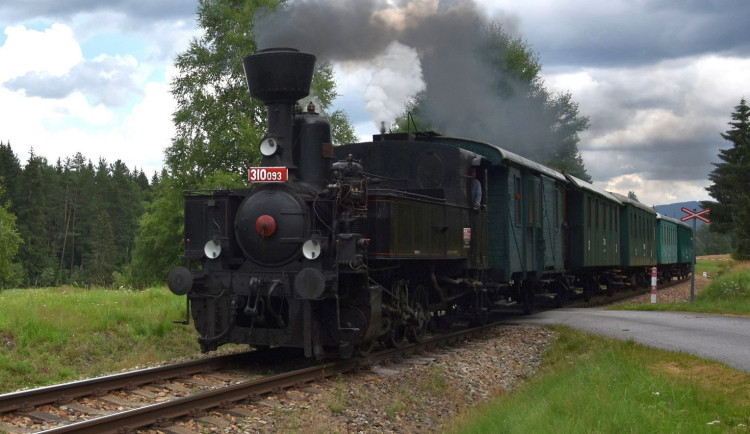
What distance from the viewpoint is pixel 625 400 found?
6.82 metres

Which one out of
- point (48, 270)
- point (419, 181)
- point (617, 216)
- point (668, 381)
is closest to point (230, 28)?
point (617, 216)

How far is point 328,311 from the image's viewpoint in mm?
9078

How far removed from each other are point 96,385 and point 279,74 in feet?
13.9

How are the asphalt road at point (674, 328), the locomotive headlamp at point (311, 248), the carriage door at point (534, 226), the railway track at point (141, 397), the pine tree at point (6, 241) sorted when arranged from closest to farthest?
1. the railway track at point (141, 397)
2. the locomotive headlamp at point (311, 248)
3. the asphalt road at point (674, 328)
4. the carriage door at point (534, 226)
5. the pine tree at point (6, 241)

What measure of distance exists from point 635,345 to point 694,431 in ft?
16.0

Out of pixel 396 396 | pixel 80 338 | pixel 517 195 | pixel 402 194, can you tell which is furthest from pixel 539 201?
pixel 80 338

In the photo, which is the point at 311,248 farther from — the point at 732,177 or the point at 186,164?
the point at 732,177

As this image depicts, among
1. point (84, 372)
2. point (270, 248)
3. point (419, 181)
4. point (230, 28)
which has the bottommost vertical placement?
point (84, 372)

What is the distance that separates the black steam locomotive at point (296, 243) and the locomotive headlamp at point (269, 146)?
0.01 metres

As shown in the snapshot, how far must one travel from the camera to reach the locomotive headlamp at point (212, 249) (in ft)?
30.5

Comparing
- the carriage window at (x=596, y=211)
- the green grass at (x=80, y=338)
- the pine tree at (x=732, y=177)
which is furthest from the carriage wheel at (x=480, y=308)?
the pine tree at (x=732, y=177)

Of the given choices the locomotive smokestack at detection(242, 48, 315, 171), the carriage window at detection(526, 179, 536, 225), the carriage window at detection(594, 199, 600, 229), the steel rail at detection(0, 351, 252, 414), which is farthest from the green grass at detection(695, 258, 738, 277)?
the steel rail at detection(0, 351, 252, 414)

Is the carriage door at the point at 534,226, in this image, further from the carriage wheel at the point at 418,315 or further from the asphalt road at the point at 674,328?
the carriage wheel at the point at 418,315

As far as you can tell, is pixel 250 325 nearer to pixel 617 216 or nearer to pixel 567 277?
pixel 567 277
